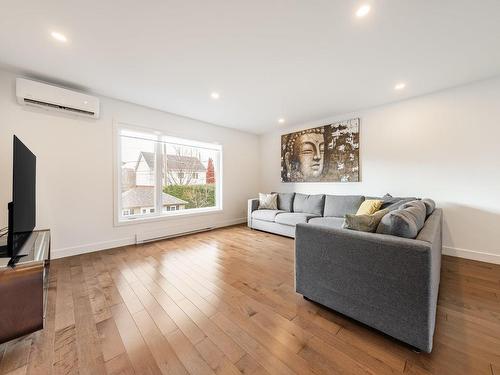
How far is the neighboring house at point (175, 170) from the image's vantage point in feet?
12.0

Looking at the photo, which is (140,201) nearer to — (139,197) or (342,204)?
(139,197)

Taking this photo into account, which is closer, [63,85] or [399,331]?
[399,331]

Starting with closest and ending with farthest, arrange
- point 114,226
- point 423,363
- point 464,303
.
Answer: point 423,363
point 464,303
point 114,226

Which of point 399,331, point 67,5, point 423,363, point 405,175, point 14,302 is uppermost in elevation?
point 67,5

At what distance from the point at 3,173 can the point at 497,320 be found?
17.2 feet

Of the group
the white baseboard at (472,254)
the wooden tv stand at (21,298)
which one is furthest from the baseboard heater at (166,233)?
the white baseboard at (472,254)

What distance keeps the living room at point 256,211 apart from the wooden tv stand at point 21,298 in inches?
0.4

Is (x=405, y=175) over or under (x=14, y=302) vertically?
over

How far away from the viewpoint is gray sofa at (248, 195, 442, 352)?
1.17 m

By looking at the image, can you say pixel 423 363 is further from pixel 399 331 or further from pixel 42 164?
pixel 42 164

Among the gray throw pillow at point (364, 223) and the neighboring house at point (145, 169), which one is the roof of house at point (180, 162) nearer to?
the neighboring house at point (145, 169)

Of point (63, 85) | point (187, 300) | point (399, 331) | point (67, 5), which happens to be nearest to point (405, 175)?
point (399, 331)

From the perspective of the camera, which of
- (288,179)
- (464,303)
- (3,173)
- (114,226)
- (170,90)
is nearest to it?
(464,303)

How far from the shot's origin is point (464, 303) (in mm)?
1721
